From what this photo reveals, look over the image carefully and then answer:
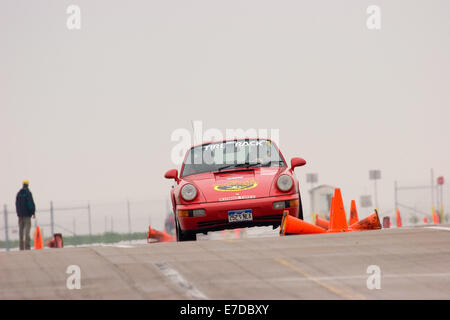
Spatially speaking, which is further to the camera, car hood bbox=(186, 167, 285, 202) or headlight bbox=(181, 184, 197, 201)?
headlight bbox=(181, 184, 197, 201)

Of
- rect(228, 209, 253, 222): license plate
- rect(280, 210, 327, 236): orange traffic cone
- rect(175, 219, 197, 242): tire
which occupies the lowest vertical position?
rect(175, 219, 197, 242): tire

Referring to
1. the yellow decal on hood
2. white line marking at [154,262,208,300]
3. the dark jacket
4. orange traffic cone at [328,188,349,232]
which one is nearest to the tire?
the yellow decal on hood

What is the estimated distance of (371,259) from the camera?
9.12 metres

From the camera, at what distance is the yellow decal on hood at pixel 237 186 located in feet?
42.7

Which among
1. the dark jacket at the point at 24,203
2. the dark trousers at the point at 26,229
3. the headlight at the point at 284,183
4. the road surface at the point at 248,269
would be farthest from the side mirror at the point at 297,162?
the dark trousers at the point at 26,229

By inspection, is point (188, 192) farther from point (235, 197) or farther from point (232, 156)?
point (232, 156)

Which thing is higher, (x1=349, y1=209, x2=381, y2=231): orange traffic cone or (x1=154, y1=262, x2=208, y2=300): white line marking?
(x1=154, y1=262, x2=208, y2=300): white line marking

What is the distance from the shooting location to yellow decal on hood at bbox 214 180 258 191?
13.0 m

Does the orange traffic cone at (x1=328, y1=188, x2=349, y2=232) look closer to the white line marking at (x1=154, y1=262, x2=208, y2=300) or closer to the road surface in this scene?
the road surface

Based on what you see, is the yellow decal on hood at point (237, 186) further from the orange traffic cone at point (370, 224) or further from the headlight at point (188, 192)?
the orange traffic cone at point (370, 224)

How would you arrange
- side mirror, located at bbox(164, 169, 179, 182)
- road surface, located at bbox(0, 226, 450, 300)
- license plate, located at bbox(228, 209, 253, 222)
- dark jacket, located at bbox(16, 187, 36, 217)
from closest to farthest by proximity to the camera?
road surface, located at bbox(0, 226, 450, 300), license plate, located at bbox(228, 209, 253, 222), side mirror, located at bbox(164, 169, 179, 182), dark jacket, located at bbox(16, 187, 36, 217)

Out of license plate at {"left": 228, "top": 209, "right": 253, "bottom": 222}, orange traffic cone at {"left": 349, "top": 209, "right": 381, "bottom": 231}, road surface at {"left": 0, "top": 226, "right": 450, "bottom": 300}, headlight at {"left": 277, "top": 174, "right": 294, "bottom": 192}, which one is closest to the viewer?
road surface at {"left": 0, "top": 226, "right": 450, "bottom": 300}

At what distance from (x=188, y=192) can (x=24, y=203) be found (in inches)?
338
